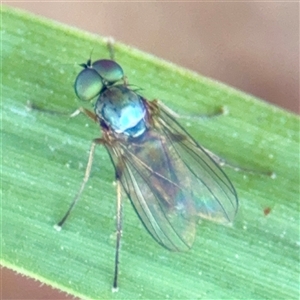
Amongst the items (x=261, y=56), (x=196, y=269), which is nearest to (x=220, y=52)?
(x=261, y=56)

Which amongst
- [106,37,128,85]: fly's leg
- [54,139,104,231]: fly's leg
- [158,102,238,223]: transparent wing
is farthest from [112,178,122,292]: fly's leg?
[106,37,128,85]: fly's leg

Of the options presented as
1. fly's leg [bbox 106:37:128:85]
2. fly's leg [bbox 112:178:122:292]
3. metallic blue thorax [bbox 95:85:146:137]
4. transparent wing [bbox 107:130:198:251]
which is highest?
fly's leg [bbox 106:37:128:85]

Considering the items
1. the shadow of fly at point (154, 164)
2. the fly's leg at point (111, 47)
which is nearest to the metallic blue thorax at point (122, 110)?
the shadow of fly at point (154, 164)

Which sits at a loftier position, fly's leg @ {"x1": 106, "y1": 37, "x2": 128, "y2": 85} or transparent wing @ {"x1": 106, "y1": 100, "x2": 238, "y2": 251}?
fly's leg @ {"x1": 106, "y1": 37, "x2": 128, "y2": 85}

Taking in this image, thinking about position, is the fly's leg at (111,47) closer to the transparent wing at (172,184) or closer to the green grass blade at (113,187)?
the green grass blade at (113,187)

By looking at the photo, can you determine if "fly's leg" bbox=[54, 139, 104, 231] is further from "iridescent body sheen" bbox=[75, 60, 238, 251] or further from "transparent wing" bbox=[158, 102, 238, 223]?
"transparent wing" bbox=[158, 102, 238, 223]
